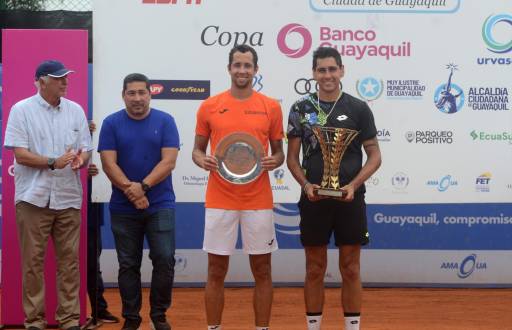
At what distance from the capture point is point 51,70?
19.2 feet

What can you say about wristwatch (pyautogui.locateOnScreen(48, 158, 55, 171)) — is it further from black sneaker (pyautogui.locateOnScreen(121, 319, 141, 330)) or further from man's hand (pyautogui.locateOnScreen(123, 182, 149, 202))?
black sneaker (pyautogui.locateOnScreen(121, 319, 141, 330))

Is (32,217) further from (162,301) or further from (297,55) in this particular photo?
(297,55)

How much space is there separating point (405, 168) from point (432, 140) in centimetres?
36

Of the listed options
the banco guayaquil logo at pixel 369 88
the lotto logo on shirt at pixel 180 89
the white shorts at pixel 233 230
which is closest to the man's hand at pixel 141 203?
the white shorts at pixel 233 230

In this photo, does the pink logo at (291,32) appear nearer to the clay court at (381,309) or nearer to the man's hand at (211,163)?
the clay court at (381,309)

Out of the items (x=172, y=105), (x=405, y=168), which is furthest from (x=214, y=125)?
(x=405, y=168)

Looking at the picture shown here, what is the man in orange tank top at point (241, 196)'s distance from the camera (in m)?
5.45

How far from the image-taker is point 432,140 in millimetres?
7859

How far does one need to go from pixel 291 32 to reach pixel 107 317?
3028 millimetres

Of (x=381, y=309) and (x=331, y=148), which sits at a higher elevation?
(x=331, y=148)

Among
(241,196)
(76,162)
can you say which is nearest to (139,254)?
(76,162)

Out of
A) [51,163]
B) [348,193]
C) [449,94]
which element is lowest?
[348,193]

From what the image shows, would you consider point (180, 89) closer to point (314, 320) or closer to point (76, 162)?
point (76, 162)

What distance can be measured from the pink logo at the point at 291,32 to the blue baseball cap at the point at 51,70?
2.49 meters
